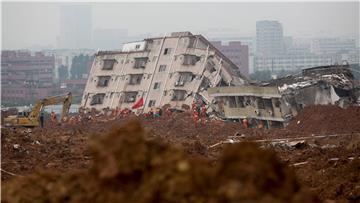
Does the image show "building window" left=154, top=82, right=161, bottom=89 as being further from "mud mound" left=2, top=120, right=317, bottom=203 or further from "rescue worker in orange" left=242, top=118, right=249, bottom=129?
"mud mound" left=2, top=120, right=317, bottom=203

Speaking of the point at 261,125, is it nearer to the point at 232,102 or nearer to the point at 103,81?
the point at 232,102

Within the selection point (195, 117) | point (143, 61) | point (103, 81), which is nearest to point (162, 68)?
point (143, 61)

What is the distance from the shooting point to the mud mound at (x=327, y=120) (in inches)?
1220

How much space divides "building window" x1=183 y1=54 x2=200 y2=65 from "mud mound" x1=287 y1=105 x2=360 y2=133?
12402mm

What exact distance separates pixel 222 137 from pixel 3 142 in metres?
12.0

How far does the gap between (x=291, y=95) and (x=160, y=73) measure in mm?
12739

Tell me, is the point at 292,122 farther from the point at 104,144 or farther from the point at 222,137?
the point at 104,144

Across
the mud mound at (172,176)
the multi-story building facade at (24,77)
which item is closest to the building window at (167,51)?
the mud mound at (172,176)

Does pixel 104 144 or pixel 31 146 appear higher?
pixel 104 144

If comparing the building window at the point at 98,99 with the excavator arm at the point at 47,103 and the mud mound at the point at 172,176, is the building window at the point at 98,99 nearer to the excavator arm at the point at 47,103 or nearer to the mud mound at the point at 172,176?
the excavator arm at the point at 47,103

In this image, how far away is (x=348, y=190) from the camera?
529 inches

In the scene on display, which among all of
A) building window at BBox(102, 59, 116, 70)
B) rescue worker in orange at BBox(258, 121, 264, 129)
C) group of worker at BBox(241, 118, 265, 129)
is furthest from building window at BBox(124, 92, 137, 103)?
rescue worker in orange at BBox(258, 121, 264, 129)

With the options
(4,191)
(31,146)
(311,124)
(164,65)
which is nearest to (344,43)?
(164,65)

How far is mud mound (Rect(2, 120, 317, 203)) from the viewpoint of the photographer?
231 inches
